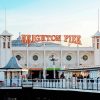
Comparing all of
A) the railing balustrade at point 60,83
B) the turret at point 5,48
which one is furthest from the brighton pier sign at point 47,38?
the railing balustrade at point 60,83

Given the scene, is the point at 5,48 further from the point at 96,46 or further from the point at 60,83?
the point at 60,83

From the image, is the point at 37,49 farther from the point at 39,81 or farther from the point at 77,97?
the point at 77,97

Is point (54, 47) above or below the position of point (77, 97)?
above

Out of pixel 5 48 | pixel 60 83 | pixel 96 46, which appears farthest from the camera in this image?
pixel 96 46

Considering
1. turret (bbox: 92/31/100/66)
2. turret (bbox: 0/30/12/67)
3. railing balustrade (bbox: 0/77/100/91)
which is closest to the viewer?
railing balustrade (bbox: 0/77/100/91)

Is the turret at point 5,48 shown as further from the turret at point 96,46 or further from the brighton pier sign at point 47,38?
the turret at point 96,46

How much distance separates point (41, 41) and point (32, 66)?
505 centimetres

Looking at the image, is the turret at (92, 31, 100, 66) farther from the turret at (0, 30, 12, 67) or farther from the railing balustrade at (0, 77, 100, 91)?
the railing balustrade at (0, 77, 100, 91)

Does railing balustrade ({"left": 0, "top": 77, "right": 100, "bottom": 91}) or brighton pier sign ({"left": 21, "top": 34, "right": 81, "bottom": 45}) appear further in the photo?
brighton pier sign ({"left": 21, "top": 34, "right": 81, "bottom": 45})

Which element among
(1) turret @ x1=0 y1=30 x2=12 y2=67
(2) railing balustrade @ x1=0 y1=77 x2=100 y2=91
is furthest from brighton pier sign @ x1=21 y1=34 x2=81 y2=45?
(2) railing balustrade @ x1=0 y1=77 x2=100 y2=91

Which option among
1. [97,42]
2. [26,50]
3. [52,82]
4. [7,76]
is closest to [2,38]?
[26,50]

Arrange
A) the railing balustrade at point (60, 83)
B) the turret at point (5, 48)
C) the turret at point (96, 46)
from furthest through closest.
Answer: the turret at point (96, 46)
the turret at point (5, 48)
the railing balustrade at point (60, 83)

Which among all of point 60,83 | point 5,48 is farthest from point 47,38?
point 60,83

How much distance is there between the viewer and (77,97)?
49.8 m
